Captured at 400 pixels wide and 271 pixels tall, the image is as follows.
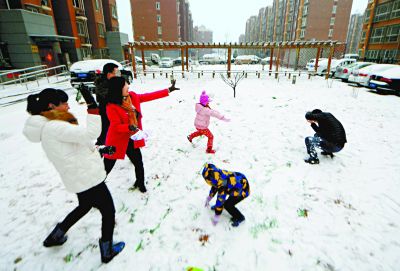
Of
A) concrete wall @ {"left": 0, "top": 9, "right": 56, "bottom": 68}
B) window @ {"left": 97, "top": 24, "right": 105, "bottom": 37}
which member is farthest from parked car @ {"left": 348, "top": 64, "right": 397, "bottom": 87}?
window @ {"left": 97, "top": 24, "right": 105, "bottom": 37}

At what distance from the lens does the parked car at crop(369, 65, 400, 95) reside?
10545 millimetres

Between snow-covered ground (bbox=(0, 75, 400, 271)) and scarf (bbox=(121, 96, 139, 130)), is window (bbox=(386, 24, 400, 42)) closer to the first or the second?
snow-covered ground (bbox=(0, 75, 400, 271))

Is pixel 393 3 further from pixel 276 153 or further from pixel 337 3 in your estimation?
pixel 276 153

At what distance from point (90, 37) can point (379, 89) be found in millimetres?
30618

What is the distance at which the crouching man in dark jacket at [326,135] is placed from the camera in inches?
161

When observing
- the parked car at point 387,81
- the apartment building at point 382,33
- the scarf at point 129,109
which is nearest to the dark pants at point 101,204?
the scarf at point 129,109

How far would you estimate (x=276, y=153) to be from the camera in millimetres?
4902

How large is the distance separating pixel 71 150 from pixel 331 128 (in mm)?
4411

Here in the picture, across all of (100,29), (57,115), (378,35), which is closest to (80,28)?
(100,29)

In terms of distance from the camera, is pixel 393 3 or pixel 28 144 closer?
pixel 28 144

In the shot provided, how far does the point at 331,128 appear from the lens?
4117mm

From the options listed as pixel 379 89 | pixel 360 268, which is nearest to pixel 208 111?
pixel 360 268

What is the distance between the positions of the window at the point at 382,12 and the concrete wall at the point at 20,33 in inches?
1497

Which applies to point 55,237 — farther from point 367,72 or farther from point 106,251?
point 367,72
